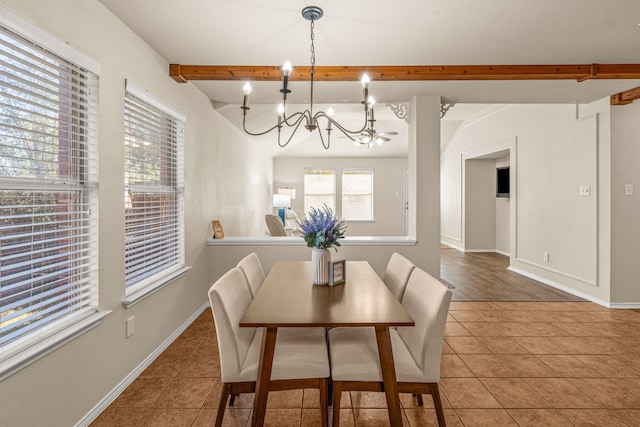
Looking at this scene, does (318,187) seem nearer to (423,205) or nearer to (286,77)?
(423,205)

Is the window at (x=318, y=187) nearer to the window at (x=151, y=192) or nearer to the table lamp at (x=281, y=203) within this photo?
the table lamp at (x=281, y=203)

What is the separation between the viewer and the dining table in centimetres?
147

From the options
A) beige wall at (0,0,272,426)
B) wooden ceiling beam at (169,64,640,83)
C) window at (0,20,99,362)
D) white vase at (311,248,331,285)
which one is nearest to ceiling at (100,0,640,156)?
wooden ceiling beam at (169,64,640,83)

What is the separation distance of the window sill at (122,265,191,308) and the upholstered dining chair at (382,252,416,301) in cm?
177

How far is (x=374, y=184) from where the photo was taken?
352 inches

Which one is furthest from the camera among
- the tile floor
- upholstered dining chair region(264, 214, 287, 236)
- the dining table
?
upholstered dining chair region(264, 214, 287, 236)

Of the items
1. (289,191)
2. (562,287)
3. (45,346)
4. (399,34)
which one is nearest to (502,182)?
(562,287)

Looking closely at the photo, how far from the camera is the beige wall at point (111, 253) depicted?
60.0 inches

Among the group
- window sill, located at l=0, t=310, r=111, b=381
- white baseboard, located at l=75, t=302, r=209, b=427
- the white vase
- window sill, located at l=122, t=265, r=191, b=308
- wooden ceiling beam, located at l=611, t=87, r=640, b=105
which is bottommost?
white baseboard, located at l=75, t=302, r=209, b=427

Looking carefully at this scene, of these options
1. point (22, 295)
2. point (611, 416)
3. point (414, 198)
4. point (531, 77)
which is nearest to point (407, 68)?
point (531, 77)

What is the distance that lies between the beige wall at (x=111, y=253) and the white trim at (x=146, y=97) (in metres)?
0.04

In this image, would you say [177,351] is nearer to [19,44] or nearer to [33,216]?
[33,216]

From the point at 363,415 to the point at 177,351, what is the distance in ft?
5.34

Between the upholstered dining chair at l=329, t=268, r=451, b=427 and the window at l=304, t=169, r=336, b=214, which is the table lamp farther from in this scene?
the upholstered dining chair at l=329, t=268, r=451, b=427
